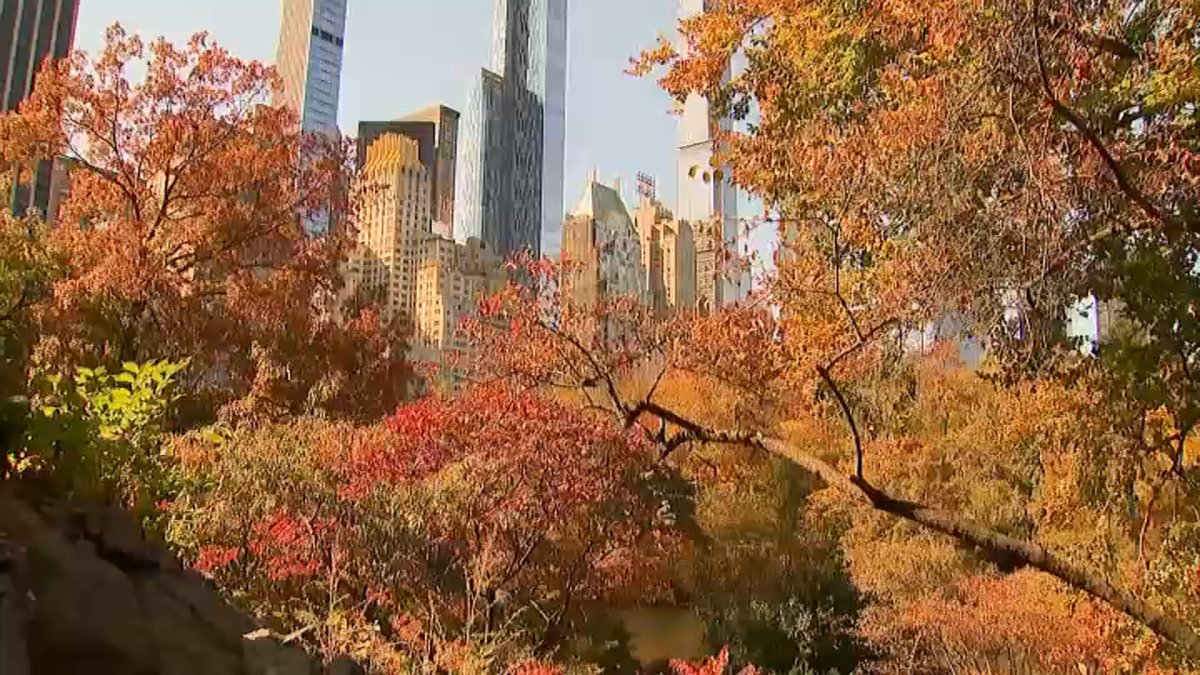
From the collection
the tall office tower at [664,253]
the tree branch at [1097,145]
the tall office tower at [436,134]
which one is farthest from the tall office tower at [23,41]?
the tree branch at [1097,145]

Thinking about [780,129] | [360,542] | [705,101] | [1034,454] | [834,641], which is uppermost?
[705,101]

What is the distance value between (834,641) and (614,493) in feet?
6.97

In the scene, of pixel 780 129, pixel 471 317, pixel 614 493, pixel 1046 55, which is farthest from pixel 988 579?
pixel 1046 55

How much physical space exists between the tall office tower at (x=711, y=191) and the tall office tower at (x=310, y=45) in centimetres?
3482

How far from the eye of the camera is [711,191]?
6906 mm

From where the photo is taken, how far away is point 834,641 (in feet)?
21.8

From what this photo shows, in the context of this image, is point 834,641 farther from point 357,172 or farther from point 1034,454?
point 357,172

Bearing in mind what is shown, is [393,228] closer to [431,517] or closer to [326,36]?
[431,517]

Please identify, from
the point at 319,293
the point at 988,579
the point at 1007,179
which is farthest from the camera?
the point at 319,293

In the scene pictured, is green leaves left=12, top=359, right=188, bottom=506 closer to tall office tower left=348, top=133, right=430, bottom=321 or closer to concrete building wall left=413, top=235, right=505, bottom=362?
tall office tower left=348, top=133, right=430, bottom=321

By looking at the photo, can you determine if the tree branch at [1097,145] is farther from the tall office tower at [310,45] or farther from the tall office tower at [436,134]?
the tall office tower at [310,45]

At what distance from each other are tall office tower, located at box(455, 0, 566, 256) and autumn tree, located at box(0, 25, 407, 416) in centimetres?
3377

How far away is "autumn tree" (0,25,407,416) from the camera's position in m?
6.95

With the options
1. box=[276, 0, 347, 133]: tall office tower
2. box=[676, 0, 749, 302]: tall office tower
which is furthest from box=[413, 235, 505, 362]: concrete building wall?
box=[276, 0, 347, 133]: tall office tower
